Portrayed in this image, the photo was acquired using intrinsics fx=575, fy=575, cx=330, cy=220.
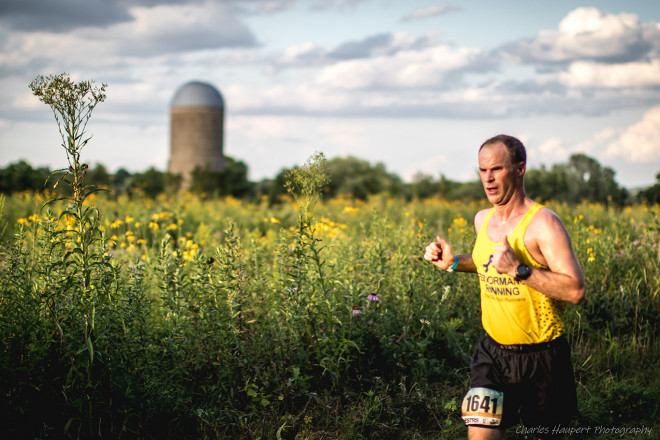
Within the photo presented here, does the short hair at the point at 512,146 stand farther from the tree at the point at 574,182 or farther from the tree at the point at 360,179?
the tree at the point at 360,179

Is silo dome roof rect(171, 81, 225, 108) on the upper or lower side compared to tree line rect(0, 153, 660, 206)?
upper

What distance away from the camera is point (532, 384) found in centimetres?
287

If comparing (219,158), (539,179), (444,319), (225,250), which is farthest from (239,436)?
(219,158)

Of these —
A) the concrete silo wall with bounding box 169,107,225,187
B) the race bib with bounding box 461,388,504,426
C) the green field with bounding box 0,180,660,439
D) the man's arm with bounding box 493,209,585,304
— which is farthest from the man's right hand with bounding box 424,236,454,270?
the concrete silo wall with bounding box 169,107,225,187

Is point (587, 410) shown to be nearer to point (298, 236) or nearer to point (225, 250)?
point (298, 236)

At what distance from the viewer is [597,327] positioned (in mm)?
6016

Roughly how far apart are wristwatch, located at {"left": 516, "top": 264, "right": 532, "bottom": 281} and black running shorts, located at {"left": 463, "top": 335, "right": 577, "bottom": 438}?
18.5 inches

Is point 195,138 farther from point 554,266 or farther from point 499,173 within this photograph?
point 554,266

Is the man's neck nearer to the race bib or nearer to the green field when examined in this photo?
the race bib

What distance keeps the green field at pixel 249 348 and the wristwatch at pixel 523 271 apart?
66.0 inches

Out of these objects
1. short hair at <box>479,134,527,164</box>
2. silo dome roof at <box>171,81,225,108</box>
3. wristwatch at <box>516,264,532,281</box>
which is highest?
silo dome roof at <box>171,81,225,108</box>

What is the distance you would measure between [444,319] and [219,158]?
65.2 meters

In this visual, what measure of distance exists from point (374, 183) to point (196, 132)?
26.6 meters

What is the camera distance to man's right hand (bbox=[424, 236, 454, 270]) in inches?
125
